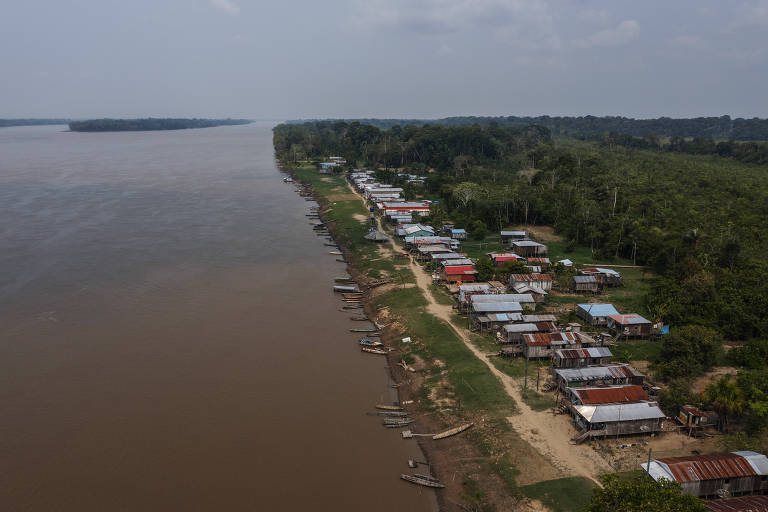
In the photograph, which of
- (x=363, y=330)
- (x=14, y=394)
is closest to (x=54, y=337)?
(x=14, y=394)

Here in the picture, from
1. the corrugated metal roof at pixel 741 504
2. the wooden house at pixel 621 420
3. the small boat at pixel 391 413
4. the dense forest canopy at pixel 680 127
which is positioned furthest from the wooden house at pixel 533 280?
the dense forest canopy at pixel 680 127

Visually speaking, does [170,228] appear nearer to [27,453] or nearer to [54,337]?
[54,337]

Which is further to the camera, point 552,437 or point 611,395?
point 611,395

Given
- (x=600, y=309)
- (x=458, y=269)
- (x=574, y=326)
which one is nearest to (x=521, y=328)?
(x=574, y=326)

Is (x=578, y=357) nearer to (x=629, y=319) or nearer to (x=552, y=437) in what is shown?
(x=552, y=437)

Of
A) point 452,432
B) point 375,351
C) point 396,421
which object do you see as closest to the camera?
point 452,432

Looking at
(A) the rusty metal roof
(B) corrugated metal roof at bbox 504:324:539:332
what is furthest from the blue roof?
(A) the rusty metal roof
